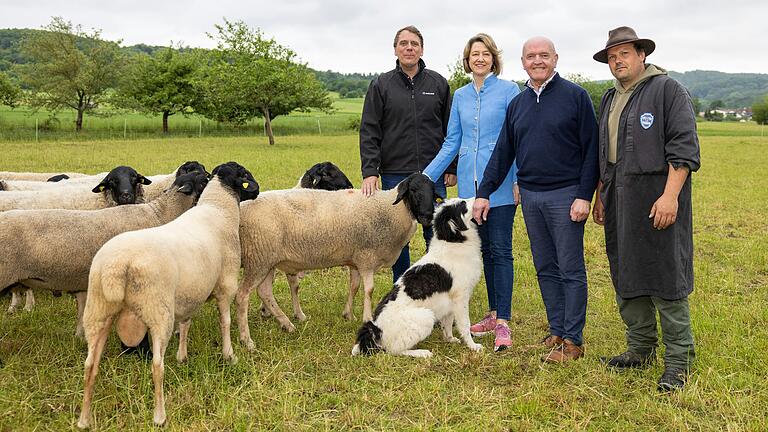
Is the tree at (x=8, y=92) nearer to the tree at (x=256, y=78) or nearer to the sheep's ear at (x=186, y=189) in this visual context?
the tree at (x=256, y=78)

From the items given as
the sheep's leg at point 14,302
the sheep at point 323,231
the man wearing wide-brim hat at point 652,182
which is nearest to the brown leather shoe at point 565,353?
the man wearing wide-brim hat at point 652,182

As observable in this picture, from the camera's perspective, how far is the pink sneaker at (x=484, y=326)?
6.26 m

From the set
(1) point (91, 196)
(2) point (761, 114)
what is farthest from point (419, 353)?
(2) point (761, 114)

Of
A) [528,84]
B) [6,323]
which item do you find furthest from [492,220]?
[6,323]

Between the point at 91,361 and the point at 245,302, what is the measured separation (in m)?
2.09

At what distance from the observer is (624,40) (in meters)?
4.57

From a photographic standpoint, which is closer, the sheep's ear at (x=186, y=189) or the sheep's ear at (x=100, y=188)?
the sheep's ear at (x=186, y=189)

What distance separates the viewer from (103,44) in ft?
155

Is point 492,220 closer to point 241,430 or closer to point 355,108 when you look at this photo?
point 241,430

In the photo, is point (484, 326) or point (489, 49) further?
point (484, 326)

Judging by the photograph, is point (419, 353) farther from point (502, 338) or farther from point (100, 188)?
point (100, 188)

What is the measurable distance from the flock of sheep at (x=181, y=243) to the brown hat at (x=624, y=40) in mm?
2327

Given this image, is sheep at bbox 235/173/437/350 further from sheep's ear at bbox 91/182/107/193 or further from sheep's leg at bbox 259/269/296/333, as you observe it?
sheep's ear at bbox 91/182/107/193

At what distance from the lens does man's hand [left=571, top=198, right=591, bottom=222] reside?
5.07 meters
